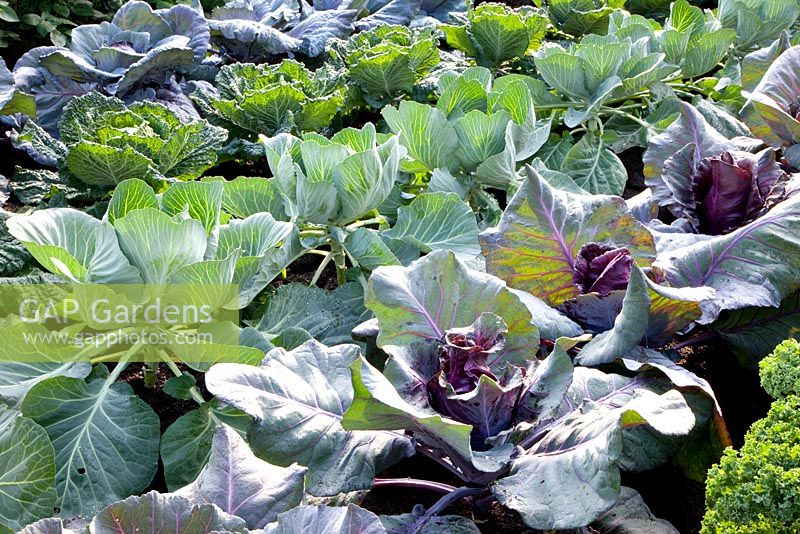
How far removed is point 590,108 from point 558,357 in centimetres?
168

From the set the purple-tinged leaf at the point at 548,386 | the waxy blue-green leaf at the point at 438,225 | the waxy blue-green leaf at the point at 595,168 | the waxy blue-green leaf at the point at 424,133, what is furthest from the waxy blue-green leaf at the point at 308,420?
the waxy blue-green leaf at the point at 595,168

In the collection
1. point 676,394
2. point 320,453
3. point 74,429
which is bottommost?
point 74,429

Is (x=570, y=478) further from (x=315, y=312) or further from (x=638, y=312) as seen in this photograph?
(x=315, y=312)

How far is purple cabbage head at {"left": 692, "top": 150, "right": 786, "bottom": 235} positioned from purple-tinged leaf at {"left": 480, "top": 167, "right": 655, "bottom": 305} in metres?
0.35

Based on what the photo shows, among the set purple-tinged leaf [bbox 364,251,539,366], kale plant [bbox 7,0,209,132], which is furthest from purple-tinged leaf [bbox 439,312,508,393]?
kale plant [bbox 7,0,209,132]

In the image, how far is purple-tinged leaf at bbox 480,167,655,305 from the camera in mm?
1996

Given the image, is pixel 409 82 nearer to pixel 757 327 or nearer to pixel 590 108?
pixel 590 108

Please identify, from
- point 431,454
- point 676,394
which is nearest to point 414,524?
point 431,454

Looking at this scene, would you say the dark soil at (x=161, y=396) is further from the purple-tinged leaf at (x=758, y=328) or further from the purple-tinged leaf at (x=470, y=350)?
the purple-tinged leaf at (x=758, y=328)

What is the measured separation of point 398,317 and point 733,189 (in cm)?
104

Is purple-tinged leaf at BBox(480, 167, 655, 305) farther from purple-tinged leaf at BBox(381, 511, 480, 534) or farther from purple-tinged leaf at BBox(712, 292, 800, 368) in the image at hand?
purple-tinged leaf at BBox(381, 511, 480, 534)

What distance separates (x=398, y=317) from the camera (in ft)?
5.77

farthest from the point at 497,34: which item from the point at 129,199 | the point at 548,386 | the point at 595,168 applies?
the point at 548,386

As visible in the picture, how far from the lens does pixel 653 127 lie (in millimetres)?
3271
